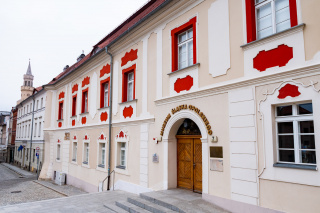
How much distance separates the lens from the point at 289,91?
227 inches

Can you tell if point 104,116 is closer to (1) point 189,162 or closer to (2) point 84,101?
(2) point 84,101

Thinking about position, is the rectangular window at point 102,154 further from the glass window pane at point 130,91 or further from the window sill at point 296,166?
the window sill at point 296,166

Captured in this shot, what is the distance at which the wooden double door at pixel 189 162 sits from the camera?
27.9ft

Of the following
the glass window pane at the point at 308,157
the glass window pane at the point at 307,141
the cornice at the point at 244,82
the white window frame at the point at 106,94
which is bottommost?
the glass window pane at the point at 308,157

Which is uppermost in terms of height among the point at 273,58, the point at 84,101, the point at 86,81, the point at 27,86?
the point at 27,86

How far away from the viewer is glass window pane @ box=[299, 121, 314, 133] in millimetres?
5527

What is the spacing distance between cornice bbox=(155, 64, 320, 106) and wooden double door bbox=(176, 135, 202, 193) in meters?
1.43

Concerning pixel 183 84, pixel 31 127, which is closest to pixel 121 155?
pixel 183 84

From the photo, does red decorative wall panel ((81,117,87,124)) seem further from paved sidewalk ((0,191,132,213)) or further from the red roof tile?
paved sidewalk ((0,191,132,213))

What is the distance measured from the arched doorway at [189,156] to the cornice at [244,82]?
963 millimetres

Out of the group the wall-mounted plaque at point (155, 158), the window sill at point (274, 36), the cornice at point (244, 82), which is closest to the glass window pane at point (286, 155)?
the cornice at point (244, 82)

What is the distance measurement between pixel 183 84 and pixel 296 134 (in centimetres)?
400

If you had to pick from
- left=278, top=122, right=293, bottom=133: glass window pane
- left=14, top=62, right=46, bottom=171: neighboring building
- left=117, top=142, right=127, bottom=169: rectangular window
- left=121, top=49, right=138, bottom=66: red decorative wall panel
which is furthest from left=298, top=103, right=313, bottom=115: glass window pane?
left=14, top=62, right=46, bottom=171: neighboring building

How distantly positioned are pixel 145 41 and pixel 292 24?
20.9ft
